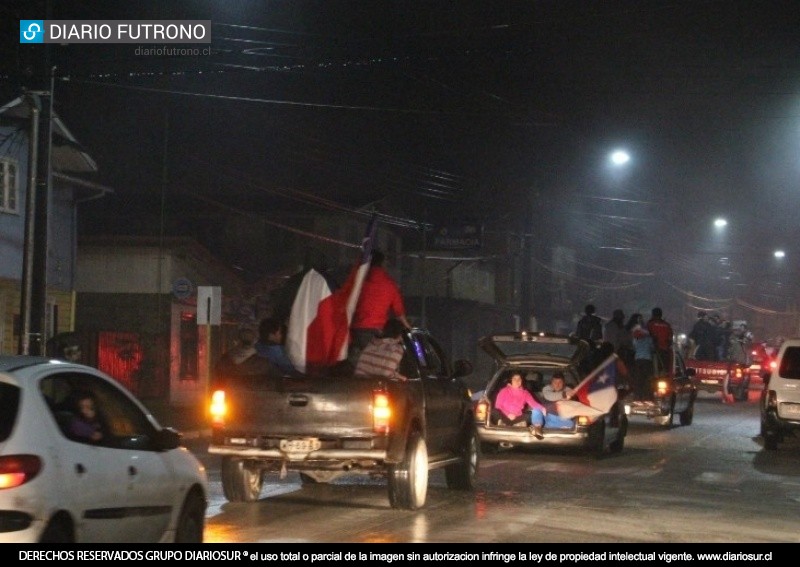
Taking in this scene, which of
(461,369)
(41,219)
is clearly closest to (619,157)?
(41,219)

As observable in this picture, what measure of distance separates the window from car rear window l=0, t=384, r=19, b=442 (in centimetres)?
2406

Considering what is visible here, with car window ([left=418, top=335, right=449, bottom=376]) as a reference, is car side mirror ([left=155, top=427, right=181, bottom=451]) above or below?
below

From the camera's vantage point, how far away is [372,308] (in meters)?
13.6

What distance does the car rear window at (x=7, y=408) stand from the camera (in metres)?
7.14

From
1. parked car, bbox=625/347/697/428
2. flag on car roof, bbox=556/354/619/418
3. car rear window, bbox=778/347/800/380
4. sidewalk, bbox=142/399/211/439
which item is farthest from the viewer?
parked car, bbox=625/347/697/428

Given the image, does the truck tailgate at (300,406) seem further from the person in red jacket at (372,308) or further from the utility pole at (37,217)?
the utility pole at (37,217)

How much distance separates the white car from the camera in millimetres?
7016

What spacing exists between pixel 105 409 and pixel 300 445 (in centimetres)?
398

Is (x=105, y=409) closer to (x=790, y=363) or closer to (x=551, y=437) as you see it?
(x=551, y=437)

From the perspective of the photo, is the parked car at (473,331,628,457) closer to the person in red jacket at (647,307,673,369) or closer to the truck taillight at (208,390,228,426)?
the person in red jacket at (647,307,673,369)

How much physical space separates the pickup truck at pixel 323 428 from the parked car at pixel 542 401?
5.82 m

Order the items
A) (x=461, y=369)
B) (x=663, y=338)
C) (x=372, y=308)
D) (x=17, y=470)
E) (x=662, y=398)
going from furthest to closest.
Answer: (x=663, y=338) < (x=662, y=398) < (x=461, y=369) < (x=372, y=308) < (x=17, y=470)

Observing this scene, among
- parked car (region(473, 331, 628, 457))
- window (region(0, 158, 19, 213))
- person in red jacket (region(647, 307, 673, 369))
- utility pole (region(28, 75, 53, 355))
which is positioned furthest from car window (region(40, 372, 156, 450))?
window (region(0, 158, 19, 213))

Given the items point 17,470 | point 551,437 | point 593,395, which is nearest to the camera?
point 17,470
